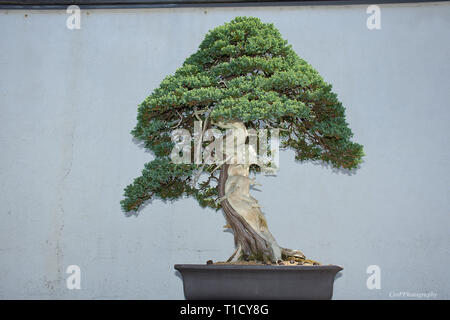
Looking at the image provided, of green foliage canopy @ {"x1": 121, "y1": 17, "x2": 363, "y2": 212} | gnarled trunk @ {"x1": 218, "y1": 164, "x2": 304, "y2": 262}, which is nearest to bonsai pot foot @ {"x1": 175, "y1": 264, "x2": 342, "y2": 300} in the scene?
gnarled trunk @ {"x1": 218, "y1": 164, "x2": 304, "y2": 262}

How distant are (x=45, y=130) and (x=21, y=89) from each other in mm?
416

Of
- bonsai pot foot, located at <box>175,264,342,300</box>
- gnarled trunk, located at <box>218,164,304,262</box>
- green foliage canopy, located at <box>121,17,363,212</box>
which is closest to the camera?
bonsai pot foot, located at <box>175,264,342,300</box>

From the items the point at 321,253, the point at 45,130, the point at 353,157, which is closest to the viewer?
the point at 353,157

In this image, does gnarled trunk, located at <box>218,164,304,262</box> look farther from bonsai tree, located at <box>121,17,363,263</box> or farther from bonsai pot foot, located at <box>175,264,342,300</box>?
bonsai pot foot, located at <box>175,264,342,300</box>

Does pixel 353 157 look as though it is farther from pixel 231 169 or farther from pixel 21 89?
pixel 21 89

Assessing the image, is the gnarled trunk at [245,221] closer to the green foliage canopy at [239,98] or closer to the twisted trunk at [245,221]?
the twisted trunk at [245,221]

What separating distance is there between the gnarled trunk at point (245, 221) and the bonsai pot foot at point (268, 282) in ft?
0.85

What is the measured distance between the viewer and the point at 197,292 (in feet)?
6.55

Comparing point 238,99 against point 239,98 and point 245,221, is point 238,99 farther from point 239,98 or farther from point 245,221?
point 245,221

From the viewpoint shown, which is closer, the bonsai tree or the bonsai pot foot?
the bonsai pot foot

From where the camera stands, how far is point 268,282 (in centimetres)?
193

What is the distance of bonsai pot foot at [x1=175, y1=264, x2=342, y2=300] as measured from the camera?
192cm

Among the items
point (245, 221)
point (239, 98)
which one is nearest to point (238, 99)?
point (239, 98)

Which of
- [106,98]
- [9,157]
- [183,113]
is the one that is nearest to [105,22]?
[106,98]
